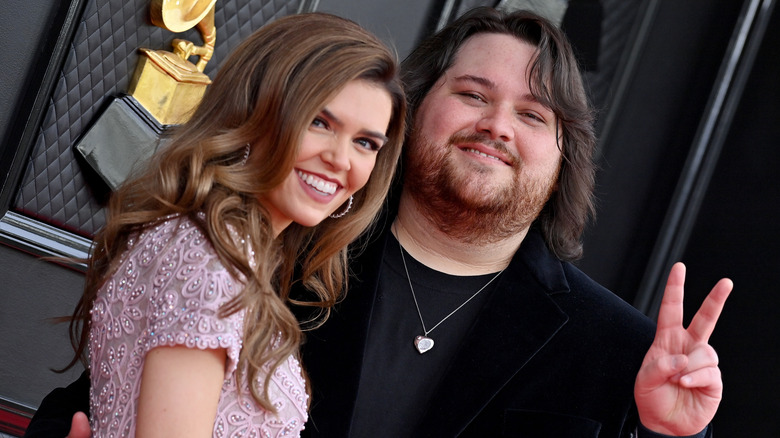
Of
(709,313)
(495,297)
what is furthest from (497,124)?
(709,313)

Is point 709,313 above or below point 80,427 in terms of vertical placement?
above

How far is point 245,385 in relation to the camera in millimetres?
1259

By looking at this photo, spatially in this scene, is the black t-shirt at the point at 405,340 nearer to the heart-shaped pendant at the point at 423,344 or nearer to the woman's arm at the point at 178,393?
the heart-shaped pendant at the point at 423,344

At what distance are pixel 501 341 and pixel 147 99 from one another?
3.96 feet

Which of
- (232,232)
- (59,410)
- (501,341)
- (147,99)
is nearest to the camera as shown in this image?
(232,232)

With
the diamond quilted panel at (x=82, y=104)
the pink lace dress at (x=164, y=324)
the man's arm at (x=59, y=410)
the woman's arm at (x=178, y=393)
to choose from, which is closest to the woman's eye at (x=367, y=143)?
the pink lace dress at (x=164, y=324)

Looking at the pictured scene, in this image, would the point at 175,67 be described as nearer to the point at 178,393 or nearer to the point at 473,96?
the point at 473,96

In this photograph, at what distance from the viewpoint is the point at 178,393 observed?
43.9 inches

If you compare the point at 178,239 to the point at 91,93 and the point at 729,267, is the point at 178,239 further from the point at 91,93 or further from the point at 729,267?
the point at 729,267

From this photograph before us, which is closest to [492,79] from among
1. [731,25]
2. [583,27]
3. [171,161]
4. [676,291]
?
[676,291]

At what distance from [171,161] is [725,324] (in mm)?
1767

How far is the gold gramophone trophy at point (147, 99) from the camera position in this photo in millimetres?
2270

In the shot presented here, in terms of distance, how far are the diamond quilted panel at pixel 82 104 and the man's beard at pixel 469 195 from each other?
35.0 inches

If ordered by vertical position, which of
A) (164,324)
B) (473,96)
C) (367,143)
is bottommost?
(164,324)
